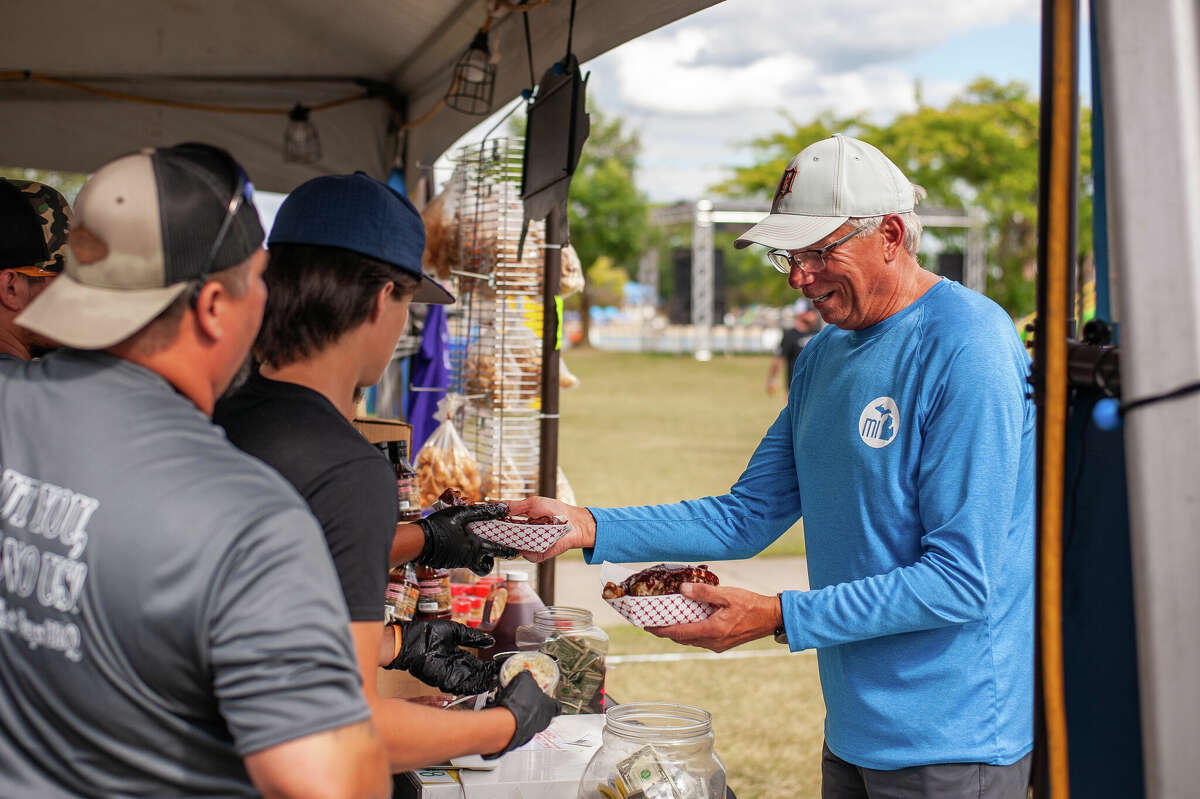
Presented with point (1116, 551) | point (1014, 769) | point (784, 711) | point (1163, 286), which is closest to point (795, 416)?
point (1014, 769)

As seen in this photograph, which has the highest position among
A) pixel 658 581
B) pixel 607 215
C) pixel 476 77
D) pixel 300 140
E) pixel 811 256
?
pixel 607 215

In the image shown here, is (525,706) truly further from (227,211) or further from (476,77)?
(476,77)

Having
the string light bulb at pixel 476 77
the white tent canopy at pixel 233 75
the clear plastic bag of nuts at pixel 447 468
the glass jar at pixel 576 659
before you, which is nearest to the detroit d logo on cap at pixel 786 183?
the glass jar at pixel 576 659

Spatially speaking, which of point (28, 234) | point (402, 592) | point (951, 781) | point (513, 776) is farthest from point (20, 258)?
point (951, 781)

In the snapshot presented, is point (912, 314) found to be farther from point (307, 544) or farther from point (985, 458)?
point (307, 544)

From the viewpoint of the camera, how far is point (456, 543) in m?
2.47

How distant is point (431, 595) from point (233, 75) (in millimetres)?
3792

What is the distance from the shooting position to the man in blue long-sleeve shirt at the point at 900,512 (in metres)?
2.08

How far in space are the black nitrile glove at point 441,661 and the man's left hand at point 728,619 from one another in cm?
40

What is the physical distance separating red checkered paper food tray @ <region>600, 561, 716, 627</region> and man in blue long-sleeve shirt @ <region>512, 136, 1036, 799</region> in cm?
2

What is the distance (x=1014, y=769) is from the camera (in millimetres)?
2174

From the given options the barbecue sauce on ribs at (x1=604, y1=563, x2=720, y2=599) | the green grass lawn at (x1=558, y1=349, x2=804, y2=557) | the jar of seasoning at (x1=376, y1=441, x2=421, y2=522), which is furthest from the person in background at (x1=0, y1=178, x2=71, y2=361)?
the green grass lawn at (x1=558, y1=349, x2=804, y2=557)

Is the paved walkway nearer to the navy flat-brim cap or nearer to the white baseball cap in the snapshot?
the white baseball cap

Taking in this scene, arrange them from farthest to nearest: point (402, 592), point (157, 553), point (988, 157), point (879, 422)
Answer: point (988, 157) < point (402, 592) < point (879, 422) < point (157, 553)
